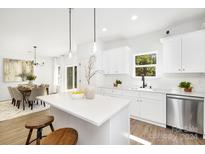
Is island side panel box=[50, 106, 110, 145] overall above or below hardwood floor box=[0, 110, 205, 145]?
above

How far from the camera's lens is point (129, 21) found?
110 inches

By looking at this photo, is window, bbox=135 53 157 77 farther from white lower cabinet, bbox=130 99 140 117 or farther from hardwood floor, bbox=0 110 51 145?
hardwood floor, bbox=0 110 51 145

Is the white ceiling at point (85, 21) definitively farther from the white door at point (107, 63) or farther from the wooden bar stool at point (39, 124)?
the wooden bar stool at point (39, 124)

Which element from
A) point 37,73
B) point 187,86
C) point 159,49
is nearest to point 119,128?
point 187,86

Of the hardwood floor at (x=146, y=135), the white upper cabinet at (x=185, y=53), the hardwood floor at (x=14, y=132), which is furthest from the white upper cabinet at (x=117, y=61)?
the hardwood floor at (x=14, y=132)

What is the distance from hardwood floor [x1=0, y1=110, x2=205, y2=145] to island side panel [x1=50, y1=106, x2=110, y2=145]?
1.00 m

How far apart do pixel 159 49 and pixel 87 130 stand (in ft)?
10.3

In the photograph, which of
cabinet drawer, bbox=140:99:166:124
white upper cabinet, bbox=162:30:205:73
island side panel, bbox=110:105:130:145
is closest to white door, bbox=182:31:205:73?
white upper cabinet, bbox=162:30:205:73

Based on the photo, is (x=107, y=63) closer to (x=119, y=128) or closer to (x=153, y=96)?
(x=153, y=96)

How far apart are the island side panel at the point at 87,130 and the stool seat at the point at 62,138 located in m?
0.28

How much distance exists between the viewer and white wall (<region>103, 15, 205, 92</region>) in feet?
8.99
